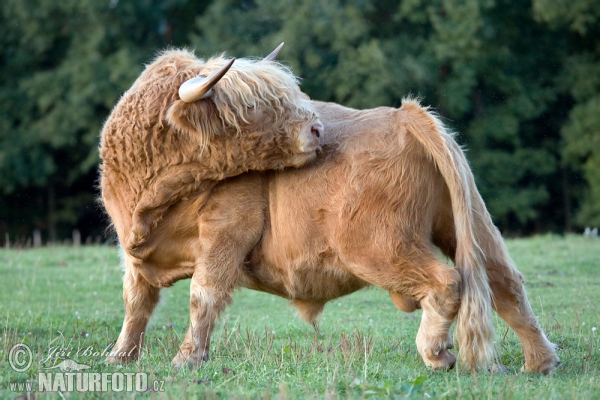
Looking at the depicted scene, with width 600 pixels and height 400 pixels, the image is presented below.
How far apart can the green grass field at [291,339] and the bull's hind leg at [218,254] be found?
10.5 inches

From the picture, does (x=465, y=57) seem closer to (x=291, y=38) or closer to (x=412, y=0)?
(x=412, y=0)

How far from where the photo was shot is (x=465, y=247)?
16.2 feet

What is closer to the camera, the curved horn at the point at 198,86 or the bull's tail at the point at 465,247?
the bull's tail at the point at 465,247

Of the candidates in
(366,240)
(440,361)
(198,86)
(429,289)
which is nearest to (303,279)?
(366,240)

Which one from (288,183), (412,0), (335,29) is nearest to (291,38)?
(335,29)

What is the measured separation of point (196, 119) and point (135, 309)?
5.04ft

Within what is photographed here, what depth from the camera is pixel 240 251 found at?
17.5 ft

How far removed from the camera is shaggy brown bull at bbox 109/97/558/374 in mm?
4887

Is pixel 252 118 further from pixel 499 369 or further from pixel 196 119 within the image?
pixel 499 369

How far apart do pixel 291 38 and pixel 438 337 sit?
19.2m

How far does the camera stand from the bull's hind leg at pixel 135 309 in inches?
227

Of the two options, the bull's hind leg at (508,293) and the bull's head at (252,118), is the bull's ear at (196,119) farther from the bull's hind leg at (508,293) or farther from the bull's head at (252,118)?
the bull's hind leg at (508,293)

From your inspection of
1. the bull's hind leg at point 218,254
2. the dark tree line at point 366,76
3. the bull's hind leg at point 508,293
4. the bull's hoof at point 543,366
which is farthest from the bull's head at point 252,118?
the dark tree line at point 366,76

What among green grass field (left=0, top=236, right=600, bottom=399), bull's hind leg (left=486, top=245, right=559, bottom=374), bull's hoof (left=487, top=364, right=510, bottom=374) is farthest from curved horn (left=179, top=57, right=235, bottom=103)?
bull's hoof (left=487, top=364, right=510, bottom=374)
